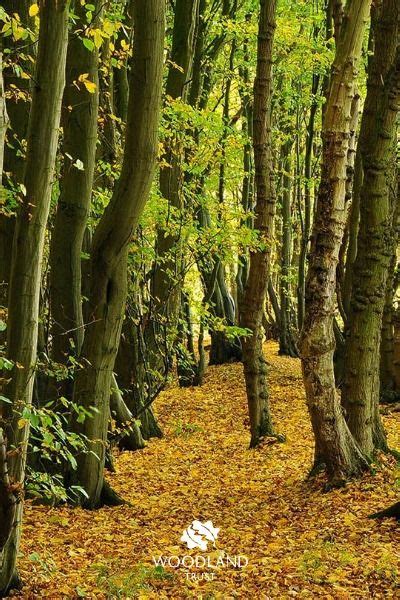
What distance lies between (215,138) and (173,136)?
4.38 feet

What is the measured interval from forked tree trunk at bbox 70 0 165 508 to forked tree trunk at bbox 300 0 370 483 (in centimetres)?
179

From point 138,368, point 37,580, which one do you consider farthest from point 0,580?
point 138,368

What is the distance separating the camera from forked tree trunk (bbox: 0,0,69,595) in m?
4.53

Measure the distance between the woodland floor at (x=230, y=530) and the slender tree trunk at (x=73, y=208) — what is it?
2.05 meters

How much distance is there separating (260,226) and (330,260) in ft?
12.3

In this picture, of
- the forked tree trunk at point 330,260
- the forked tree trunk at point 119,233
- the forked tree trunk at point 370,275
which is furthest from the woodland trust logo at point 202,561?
the forked tree trunk at point 370,275

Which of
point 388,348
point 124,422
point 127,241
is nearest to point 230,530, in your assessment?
point 127,241

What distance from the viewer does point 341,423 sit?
24.7 ft

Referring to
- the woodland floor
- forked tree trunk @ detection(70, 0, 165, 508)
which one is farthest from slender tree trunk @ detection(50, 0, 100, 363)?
the woodland floor

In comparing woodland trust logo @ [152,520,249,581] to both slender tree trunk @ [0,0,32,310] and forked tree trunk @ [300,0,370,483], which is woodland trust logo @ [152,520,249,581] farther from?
slender tree trunk @ [0,0,32,310]

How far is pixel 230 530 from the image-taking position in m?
7.00

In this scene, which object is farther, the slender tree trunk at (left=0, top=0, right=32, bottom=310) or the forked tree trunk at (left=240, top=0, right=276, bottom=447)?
the forked tree trunk at (left=240, top=0, right=276, bottom=447)

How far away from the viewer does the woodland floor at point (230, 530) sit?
5281 millimetres

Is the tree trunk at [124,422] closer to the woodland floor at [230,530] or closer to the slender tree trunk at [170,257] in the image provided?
the woodland floor at [230,530]
